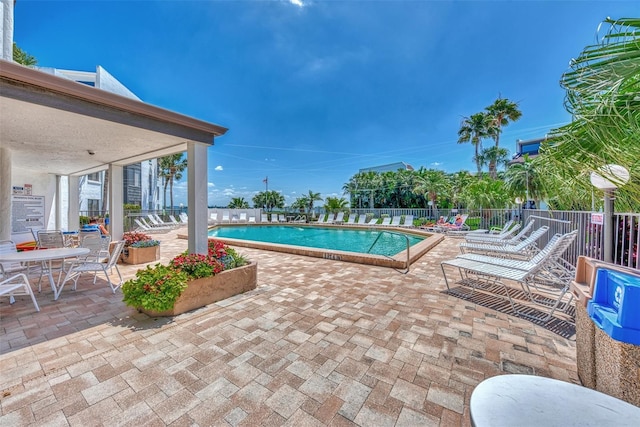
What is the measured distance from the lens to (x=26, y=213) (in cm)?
777

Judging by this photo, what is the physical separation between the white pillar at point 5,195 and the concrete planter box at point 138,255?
95.8 inches

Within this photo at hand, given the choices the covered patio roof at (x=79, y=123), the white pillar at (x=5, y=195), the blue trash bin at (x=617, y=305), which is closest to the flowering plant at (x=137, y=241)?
the covered patio roof at (x=79, y=123)

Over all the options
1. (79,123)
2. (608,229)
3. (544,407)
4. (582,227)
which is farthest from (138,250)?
(582,227)

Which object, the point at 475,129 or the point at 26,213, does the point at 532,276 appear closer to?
the point at 26,213

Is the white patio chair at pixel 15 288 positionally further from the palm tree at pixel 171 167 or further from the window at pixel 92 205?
the palm tree at pixel 171 167

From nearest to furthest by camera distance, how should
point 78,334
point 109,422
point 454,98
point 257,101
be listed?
point 109,422 → point 78,334 → point 257,101 → point 454,98

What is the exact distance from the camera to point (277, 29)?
34.8ft

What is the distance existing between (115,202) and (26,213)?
12.3 ft

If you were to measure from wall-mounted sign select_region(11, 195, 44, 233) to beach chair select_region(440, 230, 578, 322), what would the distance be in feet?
38.1

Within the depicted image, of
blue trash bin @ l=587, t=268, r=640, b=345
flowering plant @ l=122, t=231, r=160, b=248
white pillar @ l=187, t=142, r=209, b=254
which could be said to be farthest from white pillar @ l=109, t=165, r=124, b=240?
blue trash bin @ l=587, t=268, r=640, b=345

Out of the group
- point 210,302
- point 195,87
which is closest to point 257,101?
point 195,87

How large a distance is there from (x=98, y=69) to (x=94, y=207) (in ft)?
29.5

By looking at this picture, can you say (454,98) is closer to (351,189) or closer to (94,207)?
(351,189)

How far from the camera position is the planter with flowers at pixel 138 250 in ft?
20.1
